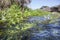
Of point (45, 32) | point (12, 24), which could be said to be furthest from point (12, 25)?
point (45, 32)

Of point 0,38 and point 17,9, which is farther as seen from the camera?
point 17,9

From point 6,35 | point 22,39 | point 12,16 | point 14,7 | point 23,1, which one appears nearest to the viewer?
point 22,39

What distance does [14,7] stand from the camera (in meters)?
8.98

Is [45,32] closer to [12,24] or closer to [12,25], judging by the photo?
[12,25]

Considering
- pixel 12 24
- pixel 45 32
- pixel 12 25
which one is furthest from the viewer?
pixel 12 24

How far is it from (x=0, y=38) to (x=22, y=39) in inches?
22.3

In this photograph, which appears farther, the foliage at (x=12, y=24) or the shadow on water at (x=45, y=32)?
the foliage at (x=12, y=24)

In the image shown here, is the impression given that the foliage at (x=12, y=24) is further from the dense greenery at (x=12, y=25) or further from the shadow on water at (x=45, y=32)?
the shadow on water at (x=45, y=32)

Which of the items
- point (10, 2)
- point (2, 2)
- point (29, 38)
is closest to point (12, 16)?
point (2, 2)

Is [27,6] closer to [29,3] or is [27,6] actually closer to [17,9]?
[29,3]

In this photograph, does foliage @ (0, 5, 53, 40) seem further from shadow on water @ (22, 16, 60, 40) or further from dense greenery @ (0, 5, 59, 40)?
shadow on water @ (22, 16, 60, 40)

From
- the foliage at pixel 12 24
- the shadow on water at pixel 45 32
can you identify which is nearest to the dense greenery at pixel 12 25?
the foliage at pixel 12 24

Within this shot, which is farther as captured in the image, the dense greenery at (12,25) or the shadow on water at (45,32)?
the dense greenery at (12,25)

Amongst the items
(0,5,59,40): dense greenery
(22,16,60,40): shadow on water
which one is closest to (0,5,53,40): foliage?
(0,5,59,40): dense greenery
